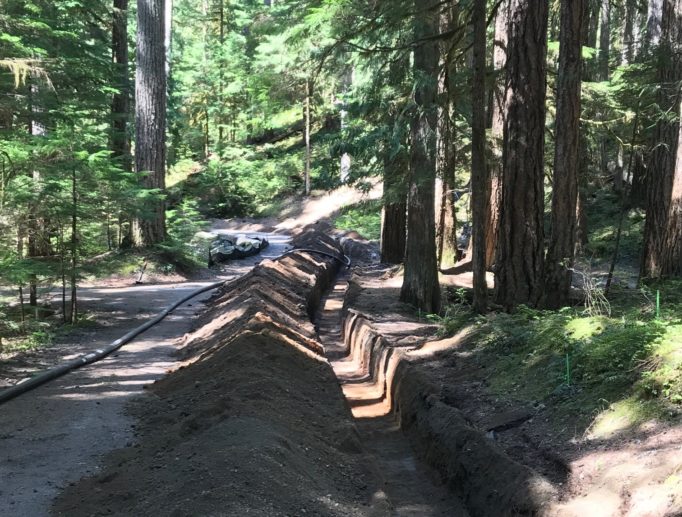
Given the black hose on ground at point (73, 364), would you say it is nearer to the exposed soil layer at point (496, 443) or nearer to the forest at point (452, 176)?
the forest at point (452, 176)

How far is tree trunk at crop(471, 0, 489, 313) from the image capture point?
365 inches

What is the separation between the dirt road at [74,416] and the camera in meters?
4.60

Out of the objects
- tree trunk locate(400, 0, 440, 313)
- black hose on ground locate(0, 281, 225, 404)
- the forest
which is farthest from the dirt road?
tree trunk locate(400, 0, 440, 313)

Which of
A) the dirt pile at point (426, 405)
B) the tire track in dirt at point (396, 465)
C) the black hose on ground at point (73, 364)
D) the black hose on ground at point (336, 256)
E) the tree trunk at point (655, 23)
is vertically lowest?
the tire track in dirt at point (396, 465)

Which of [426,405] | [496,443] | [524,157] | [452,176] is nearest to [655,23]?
[452,176]

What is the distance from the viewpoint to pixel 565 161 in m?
9.89

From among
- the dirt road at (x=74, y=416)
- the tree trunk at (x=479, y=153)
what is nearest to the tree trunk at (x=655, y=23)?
the tree trunk at (x=479, y=153)

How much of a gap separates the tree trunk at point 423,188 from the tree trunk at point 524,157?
5.05ft

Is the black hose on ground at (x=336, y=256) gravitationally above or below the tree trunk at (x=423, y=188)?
below

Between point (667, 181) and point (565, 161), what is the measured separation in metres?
4.40

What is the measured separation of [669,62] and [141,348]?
11048mm

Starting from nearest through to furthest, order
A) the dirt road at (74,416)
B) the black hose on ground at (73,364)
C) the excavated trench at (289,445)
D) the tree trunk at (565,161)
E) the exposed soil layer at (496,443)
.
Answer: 1. the exposed soil layer at (496,443)
2. the excavated trench at (289,445)
3. the dirt road at (74,416)
4. the black hose on ground at (73,364)
5. the tree trunk at (565,161)

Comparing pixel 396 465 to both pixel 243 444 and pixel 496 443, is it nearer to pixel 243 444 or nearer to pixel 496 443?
pixel 496 443

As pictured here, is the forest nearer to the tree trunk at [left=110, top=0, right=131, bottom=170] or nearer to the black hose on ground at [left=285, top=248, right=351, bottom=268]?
the tree trunk at [left=110, top=0, right=131, bottom=170]
